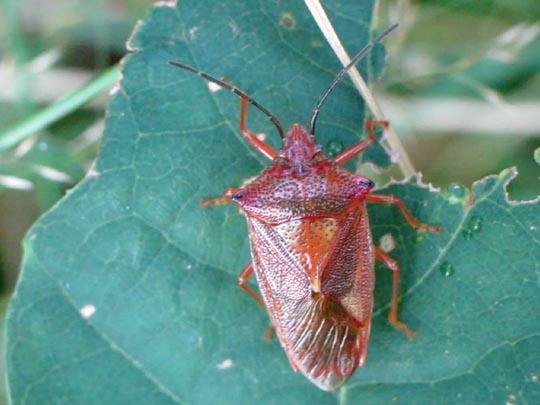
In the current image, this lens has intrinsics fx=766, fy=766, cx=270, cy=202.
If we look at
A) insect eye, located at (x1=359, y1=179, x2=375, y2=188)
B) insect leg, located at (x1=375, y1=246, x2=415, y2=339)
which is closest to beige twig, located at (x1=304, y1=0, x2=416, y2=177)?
insect eye, located at (x1=359, y1=179, x2=375, y2=188)

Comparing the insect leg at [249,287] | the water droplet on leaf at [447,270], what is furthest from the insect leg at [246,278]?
the water droplet on leaf at [447,270]

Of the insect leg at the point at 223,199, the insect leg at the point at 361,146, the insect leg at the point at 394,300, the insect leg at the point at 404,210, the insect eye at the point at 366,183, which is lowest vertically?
the insect leg at the point at 394,300

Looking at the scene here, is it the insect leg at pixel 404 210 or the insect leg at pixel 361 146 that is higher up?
the insect leg at pixel 361 146

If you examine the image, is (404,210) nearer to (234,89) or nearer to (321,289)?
(321,289)

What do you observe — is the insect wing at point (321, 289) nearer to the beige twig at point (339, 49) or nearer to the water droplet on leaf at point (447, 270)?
the water droplet on leaf at point (447, 270)

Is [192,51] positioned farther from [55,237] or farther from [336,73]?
[55,237]

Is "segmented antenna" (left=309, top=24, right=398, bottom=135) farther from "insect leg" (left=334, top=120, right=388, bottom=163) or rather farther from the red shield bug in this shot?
"insect leg" (left=334, top=120, right=388, bottom=163)

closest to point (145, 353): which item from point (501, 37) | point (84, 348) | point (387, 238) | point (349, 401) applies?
point (84, 348)
